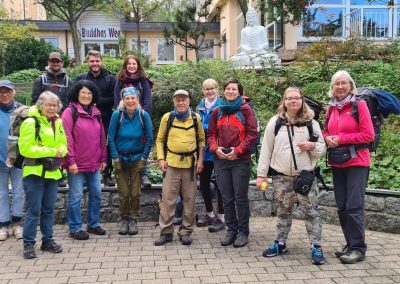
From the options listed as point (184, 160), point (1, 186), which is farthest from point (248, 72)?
point (1, 186)

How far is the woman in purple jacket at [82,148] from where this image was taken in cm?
535

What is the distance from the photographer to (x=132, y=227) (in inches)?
227

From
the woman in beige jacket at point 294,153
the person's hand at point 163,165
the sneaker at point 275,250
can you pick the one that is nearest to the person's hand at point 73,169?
the person's hand at point 163,165

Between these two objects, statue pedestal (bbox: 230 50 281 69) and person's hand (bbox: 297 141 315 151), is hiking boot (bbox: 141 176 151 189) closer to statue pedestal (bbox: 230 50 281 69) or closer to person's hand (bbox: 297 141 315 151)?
person's hand (bbox: 297 141 315 151)

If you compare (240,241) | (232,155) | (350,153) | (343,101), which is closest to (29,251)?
(240,241)

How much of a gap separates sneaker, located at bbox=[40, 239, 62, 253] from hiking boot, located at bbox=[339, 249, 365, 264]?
3.12 metres

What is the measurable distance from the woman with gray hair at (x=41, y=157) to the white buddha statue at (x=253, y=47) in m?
6.87

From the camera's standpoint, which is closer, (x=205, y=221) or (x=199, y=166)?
(x=199, y=166)

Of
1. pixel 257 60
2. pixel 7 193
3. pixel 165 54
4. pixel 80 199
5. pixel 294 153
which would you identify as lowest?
pixel 80 199

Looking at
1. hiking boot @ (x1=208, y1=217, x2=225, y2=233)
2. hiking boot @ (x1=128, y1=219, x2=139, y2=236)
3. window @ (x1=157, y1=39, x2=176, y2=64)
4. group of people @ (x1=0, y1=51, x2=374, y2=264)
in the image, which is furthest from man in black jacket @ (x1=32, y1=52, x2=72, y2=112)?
window @ (x1=157, y1=39, x2=176, y2=64)

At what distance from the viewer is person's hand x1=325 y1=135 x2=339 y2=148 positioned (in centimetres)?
451

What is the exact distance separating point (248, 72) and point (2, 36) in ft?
45.6

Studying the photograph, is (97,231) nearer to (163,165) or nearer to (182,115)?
(163,165)

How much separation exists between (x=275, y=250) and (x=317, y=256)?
48 centimetres
